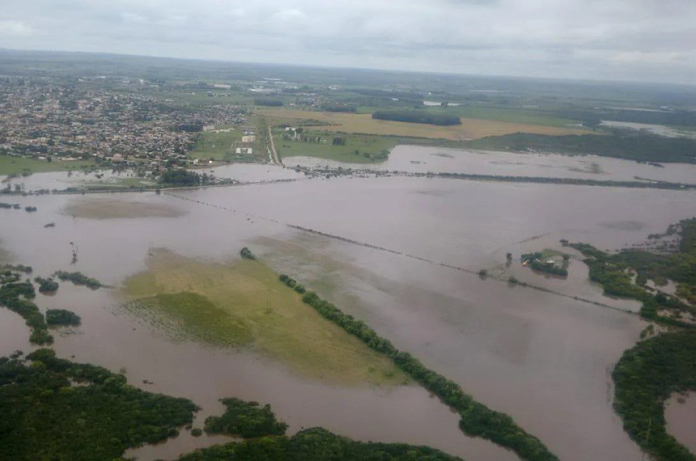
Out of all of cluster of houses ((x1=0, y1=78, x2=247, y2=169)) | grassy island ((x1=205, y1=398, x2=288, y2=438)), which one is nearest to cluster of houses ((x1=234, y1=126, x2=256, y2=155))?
cluster of houses ((x1=0, y1=78, x2=247, y2=169))

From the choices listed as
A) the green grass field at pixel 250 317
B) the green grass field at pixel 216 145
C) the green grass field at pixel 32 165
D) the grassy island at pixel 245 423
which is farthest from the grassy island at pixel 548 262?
the green grass field at pixel 32 165

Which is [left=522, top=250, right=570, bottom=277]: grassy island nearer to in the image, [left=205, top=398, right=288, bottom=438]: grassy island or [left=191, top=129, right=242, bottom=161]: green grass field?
[left=205, top=398, right=288, bottom=438]: grassy island

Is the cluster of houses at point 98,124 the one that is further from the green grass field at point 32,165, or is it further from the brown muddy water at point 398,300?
the brown muddy water at point 398,300

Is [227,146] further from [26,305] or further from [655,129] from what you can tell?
[655,129]

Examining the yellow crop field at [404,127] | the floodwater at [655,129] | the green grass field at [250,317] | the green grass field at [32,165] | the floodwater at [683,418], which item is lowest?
the floodwater at [683,418]

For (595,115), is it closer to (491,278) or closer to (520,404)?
(491,278)

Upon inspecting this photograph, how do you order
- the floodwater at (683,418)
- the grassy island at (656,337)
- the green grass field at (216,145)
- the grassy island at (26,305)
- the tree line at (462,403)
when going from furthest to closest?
the green grass field at (216,145) → the grassy island at (26,305) → the grassy island at (656,337) → the floodwater at (683,418) → the tree line at (462,403)

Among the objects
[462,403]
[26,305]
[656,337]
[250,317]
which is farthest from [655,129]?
[26,305]
